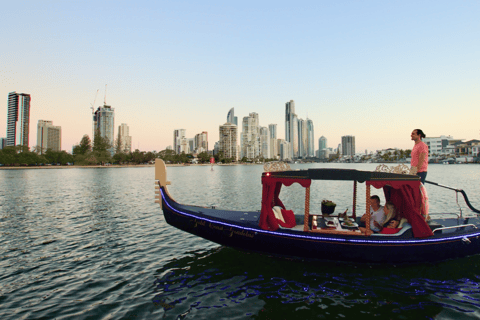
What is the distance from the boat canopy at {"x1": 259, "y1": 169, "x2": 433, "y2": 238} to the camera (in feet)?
25.4

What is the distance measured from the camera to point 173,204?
9758 mm

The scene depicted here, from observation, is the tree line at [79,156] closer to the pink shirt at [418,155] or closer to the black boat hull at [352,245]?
the black boat hull at [352,245]

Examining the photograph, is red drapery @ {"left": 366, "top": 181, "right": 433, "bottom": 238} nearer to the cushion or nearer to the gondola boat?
the gondola boat

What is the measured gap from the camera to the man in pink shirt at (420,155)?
8938 mm

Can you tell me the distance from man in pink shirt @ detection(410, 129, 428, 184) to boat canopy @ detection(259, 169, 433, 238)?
4.10 ft

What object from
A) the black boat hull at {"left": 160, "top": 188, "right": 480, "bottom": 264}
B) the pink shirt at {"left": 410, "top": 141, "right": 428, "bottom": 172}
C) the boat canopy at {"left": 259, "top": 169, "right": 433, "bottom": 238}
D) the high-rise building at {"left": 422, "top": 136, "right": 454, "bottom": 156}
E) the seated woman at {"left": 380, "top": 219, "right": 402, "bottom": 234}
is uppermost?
the high-rise building at {"left": 422, "top": 136, "right": 454, "bottom": 156}

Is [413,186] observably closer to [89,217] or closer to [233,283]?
[233,283]

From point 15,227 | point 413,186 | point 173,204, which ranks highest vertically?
point 413,186

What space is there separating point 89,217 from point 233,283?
14.0m

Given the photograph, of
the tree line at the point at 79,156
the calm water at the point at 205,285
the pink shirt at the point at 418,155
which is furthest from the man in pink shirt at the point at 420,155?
the tree line at the point at 79,156

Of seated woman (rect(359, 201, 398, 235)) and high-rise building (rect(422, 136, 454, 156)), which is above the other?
high-rise building (rect(422, 136, 454, 156))

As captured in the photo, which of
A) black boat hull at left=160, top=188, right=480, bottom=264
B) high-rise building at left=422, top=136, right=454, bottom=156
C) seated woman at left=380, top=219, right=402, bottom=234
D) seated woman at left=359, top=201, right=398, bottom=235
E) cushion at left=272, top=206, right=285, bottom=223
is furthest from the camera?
high-rise building at left=422, top=136, right=454, bottom=156

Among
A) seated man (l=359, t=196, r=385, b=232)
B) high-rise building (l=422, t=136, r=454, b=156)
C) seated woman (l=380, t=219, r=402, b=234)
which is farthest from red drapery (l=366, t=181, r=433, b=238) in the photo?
high-rise building (l=422, t=136, r=454, b=156)

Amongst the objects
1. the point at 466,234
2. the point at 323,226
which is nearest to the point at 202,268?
the point at 323,226
